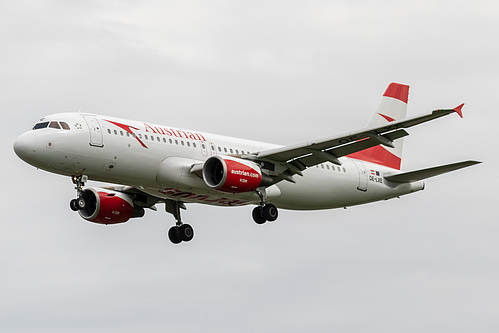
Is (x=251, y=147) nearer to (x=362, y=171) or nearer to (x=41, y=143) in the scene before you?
(x=362, y=171)

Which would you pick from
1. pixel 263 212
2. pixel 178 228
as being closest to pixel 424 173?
pixel 263 212

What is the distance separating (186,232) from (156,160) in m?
7.40

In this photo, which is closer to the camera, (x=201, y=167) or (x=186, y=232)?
(x=201, y=167)

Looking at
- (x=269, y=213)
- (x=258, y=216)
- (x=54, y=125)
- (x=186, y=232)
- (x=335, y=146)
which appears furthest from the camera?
(x=186, y=232)

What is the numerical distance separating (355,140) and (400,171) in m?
11.2

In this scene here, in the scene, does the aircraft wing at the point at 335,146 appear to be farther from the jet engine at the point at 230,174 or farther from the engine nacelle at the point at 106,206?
the engine nacelle at the point at 106,206

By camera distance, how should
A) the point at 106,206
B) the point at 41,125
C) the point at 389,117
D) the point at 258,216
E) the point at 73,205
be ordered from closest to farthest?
the point at 41,125 → the point at 73,205 → the point at 258,216 → the point at 106,206 → the point at 389,117

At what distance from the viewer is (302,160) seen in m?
47.2

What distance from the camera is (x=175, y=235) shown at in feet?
167

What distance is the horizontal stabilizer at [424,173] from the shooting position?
4616 cm

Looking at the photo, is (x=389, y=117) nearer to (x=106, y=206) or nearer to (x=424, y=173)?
(x=424, y=173)

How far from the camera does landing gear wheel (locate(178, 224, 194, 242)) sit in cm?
5081

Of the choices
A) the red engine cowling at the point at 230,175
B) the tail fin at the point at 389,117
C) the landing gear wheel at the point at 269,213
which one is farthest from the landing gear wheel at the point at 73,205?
the tail fin at the point at 389,117

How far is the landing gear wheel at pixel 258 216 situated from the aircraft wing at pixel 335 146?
1892 millimetres
